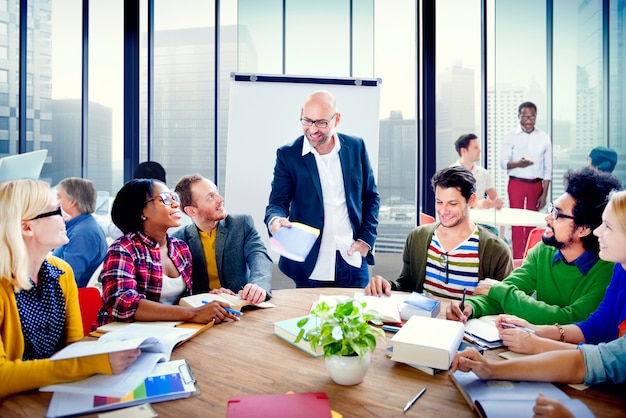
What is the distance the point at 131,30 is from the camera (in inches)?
189

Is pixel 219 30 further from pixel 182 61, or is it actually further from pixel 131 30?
pixel 131 30

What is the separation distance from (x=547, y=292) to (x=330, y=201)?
137cm

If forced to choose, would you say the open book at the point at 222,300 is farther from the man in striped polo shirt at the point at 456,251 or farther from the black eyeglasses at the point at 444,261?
the black eyeglasses at the point at 444,261

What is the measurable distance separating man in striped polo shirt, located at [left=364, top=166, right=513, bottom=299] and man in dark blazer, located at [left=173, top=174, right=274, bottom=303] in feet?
2.57

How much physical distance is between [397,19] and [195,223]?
357 cm

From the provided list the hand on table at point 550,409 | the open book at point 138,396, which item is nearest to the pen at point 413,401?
the hand on table at point 550,409

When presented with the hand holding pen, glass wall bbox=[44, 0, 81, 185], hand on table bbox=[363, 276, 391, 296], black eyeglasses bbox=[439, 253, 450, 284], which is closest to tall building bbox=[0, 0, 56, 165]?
glass wall bbox=[44, 0, 81, 185]

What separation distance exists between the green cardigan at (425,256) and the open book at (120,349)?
1.18 m

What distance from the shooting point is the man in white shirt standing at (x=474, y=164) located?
4770mm

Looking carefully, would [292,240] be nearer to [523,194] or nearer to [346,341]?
[346,341]

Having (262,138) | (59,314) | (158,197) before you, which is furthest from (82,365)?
(262,138)

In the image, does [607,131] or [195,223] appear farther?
[607,131]

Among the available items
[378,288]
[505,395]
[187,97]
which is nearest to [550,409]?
[505,395]

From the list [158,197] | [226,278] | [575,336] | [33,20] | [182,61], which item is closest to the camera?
[575,336]
